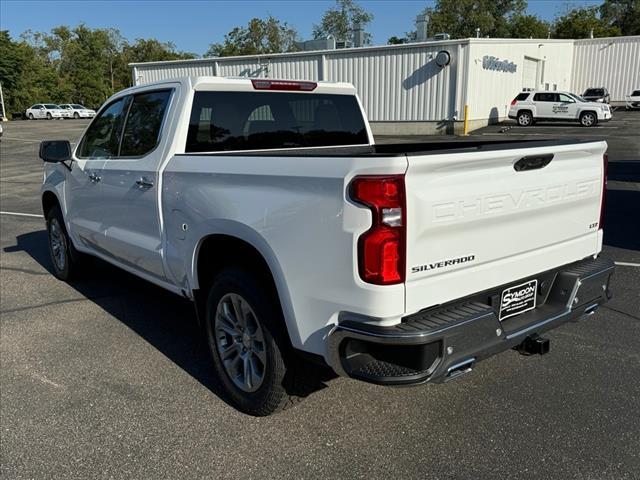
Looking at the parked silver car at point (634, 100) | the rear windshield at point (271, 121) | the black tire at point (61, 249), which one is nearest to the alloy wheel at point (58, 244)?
the black tire at point (61, 249)

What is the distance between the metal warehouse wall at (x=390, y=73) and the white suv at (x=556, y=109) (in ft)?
16.3

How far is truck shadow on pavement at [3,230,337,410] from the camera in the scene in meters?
3.79

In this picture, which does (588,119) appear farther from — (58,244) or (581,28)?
(581,28)

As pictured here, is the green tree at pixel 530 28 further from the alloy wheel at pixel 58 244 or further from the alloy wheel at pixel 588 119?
the alloy wheel at pixel 58 244

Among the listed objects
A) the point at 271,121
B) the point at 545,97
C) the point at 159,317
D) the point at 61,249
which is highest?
the point at 271,121

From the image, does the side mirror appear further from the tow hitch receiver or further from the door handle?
the tow hitch receiver

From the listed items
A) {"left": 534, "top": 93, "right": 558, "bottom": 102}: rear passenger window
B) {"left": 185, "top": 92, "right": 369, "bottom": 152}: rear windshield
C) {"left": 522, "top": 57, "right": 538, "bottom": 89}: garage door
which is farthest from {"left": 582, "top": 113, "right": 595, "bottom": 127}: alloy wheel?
{"left": 185, "top": 92, "right": 369, "bottom": 152}: rear windshield

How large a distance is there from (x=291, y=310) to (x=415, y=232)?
Result: 2.53 ft

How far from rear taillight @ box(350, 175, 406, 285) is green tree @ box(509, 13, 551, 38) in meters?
78.0

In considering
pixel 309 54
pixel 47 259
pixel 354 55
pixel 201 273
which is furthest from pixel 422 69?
pixel 201 273

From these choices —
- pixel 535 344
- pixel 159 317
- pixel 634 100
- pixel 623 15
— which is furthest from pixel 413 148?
pixel 623 15

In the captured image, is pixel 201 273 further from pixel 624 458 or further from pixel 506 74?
pixel 506 74

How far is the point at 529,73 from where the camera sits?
36.7 meters

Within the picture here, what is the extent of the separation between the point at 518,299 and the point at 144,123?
293cm
